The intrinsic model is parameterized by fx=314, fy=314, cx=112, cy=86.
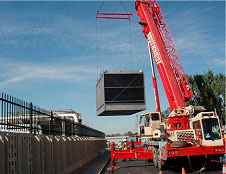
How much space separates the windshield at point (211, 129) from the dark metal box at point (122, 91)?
6518 mm

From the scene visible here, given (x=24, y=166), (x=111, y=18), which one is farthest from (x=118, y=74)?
(x=24, y=166)

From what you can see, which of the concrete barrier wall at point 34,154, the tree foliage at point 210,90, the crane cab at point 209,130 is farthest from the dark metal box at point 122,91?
the tree foliage at point 210,90

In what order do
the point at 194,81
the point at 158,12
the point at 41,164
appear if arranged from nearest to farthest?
the point at 41,164
the point at 158,12
the point at 194,81

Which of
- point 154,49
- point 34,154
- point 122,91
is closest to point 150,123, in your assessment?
point 122,91

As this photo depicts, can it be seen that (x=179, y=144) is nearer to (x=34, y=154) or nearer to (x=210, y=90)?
(x=34, y=154)

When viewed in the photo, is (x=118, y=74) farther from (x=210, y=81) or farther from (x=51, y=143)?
(x=210, y=81)

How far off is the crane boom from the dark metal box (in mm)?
2050

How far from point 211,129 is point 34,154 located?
836 centimetres

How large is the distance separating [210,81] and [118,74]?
29716 millimetres

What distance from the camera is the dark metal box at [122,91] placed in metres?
20.2

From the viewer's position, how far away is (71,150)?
16.4 metres

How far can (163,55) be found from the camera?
19.1m

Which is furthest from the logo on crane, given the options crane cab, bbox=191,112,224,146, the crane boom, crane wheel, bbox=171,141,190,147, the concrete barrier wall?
the concrete barrier wall

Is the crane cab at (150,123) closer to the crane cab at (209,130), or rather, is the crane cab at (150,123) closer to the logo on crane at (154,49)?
the logo on crane at (154,49)
